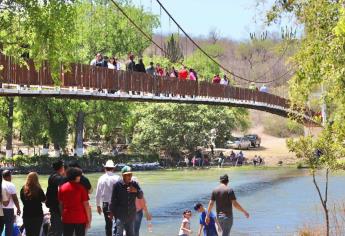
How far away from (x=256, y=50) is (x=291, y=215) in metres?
101

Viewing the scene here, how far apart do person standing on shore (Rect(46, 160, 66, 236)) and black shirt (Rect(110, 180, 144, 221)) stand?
3.13ft

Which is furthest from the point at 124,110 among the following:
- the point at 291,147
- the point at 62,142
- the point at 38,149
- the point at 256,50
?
the point at 256,50

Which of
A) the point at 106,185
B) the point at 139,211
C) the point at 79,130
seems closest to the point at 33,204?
the point at 106,185

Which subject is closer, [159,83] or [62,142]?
[159,83]

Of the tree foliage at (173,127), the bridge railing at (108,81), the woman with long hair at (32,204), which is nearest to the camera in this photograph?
the woman with long hair at (32,204)

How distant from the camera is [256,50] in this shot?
128 metres

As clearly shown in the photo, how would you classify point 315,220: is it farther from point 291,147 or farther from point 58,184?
point 58,184

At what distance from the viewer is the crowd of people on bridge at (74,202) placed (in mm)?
11594

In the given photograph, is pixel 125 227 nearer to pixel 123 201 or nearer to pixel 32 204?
pixel 123 201

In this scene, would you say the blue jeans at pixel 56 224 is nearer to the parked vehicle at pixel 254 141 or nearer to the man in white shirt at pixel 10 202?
the man in white shirt at pixel 10 202

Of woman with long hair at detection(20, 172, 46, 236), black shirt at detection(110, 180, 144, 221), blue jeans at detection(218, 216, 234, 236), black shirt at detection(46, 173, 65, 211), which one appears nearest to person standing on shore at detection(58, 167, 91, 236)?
black shirt at detection(46, 173, 65, 211)

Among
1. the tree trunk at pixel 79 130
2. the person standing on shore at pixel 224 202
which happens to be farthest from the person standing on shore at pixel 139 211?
the tree trunk at pixel 79 130

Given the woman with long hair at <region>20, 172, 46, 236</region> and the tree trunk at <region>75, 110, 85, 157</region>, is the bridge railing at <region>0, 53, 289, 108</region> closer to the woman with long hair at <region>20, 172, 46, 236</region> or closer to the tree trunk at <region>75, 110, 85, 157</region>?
the woman with long hair at <region>20, 172, 46, 236</region>

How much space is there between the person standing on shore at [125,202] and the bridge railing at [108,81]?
863 centimetres
